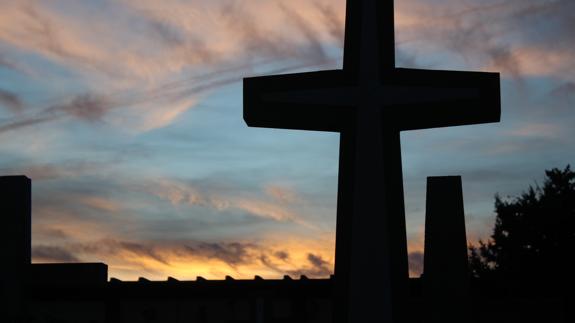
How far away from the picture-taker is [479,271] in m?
54.3

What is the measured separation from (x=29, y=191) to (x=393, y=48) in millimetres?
11763

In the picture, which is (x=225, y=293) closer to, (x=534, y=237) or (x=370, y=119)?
(x=370, y=119)

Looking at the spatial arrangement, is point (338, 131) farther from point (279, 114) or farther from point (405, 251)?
point (405, 251)

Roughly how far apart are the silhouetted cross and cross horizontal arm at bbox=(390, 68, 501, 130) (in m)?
0.02

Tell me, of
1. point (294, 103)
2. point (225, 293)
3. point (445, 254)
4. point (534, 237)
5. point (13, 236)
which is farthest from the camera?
point (534, 237)

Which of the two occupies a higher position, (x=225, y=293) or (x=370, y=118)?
(x=370, y=118)

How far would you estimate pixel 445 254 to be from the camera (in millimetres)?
22594

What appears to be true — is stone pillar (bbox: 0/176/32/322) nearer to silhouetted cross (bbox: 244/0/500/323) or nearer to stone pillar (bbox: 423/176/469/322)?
silhouetted cross (bbox: 244/0/500/323)

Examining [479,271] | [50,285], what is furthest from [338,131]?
[479,271]

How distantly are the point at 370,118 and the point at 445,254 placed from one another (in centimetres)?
707

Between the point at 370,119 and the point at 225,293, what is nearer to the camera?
the point at 370,119

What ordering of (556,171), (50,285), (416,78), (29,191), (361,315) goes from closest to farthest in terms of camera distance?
1. (361,315)
2. (416,78)
3. (29,191)
4. (50,285)
5. (556,171)

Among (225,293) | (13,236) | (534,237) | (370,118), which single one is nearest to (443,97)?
(370,118)

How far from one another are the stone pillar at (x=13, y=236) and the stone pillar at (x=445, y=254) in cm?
1136
